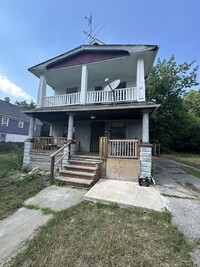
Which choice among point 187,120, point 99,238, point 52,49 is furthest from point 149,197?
point 187,120

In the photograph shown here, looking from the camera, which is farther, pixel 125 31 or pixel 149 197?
pixel 125 31

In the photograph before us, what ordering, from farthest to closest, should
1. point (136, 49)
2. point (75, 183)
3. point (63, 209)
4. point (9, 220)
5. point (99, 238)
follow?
1. point (136, 49)
2. point (75, 183)
3. point (63, 209)
4. point (9, 220)
5. point (99, 238)

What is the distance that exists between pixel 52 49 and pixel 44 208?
13.5m

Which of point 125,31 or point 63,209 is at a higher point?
point 125,31

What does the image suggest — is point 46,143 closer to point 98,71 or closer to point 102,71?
point 98,71

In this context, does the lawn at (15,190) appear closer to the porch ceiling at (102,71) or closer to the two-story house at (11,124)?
the porch ceiling at (102,71)

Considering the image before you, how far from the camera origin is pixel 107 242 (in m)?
2.33

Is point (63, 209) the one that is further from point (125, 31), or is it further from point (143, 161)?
point (125, 31)

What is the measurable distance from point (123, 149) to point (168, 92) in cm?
1619

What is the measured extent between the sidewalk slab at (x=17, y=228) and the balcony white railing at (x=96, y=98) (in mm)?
5597

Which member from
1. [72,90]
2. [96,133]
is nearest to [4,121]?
[72,90]

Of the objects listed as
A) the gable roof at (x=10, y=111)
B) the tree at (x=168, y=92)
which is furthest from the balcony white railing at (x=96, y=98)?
the gable roof at (x=10, y=111)

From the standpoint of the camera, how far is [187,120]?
66.8ft

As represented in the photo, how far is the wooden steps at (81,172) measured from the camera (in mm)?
5098
